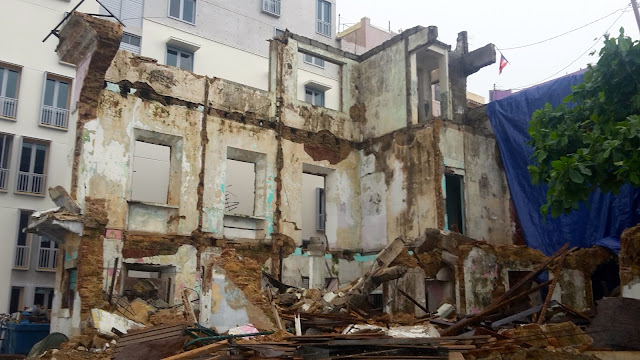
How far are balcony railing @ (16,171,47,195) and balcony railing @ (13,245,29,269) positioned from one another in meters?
2.05

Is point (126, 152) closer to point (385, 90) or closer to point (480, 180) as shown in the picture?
point (385, 90)

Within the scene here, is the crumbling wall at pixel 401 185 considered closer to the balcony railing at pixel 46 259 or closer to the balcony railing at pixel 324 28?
the balcony railing at pixel 46 259

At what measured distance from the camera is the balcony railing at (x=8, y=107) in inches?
837

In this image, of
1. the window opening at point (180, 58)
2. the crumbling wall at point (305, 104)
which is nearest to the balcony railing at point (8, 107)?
the window opening at point (180, 58)

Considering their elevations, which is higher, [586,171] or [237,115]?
[237,115]

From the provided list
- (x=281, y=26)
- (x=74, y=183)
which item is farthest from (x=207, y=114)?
(x=281, y=26)

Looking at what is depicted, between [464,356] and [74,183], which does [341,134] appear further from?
[464,356]

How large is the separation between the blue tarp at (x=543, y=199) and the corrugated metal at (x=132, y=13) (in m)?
14.0

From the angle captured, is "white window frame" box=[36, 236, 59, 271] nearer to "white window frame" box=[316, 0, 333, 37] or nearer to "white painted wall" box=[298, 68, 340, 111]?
"white painted wall" box=[298, 68, 340, 111]

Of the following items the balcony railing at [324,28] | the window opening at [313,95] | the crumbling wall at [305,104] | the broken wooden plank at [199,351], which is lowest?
the broken wooden plank at [199,351]

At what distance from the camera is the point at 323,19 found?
29781 mm

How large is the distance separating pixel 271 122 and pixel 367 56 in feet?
14.9

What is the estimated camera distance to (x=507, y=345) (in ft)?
30.6

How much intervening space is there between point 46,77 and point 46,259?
6.89m
